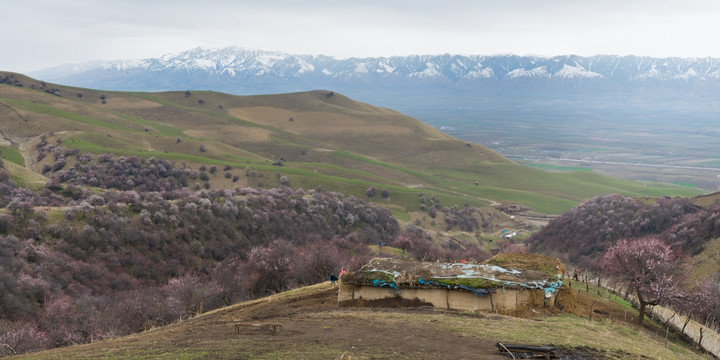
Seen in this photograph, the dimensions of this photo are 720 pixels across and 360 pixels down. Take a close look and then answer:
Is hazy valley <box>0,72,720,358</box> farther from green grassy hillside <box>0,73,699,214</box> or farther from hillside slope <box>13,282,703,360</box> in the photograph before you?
green grassy hillside <box>0,73,699,214</box>

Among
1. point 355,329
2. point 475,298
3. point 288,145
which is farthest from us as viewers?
point 288,145

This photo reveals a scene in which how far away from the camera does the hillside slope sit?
14.7 meters

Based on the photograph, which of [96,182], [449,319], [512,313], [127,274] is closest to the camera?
[449,319]

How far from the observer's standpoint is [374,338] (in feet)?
53.2

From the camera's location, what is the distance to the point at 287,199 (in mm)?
73500

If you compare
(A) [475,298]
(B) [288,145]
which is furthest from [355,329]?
(B) [288,145]

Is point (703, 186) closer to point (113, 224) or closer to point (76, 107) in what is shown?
point (113, 224)

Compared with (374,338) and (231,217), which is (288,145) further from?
(374,338)

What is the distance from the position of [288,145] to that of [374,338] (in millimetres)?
140032

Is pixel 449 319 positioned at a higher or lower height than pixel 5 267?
higher

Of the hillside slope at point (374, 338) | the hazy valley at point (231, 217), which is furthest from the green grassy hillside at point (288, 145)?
the hillside slope at point (374, 338)

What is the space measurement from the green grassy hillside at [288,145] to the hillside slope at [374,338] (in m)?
79.3

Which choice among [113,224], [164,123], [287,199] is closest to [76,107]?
[164,123]

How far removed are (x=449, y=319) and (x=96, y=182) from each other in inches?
3112
